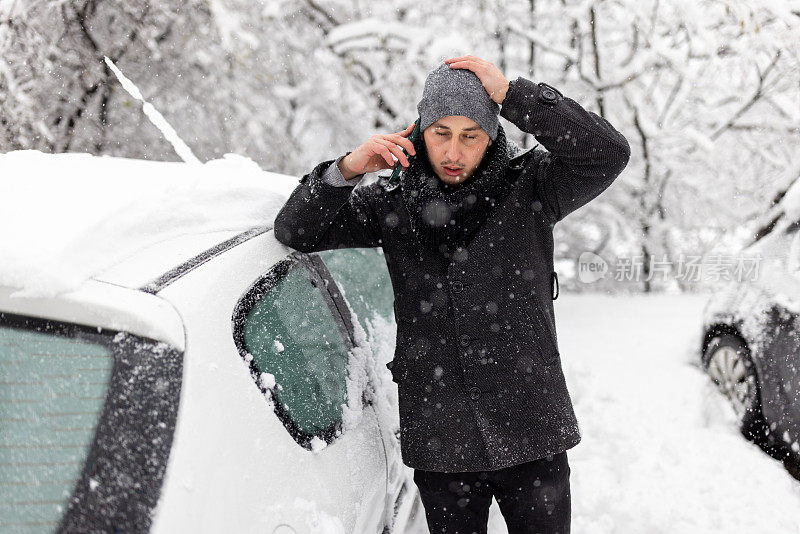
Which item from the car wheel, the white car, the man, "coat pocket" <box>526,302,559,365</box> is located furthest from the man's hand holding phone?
the car wheel

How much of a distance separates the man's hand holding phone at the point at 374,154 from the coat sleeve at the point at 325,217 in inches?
2.4

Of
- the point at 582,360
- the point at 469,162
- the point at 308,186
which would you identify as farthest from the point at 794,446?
the point at 308,186

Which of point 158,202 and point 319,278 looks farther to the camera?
point 319,278

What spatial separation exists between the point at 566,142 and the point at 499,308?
51 cm

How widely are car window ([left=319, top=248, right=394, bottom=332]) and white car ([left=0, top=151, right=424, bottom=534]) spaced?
0.58 m

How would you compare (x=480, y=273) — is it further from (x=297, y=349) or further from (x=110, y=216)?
(x=110, y=216)

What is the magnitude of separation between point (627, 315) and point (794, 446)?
3935mm

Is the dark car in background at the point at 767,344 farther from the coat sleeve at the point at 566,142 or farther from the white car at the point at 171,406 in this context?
the white car at the point at 171,406

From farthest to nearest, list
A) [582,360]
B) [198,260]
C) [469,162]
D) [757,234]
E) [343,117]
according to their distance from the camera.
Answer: [343,117] → [582,360] → [757,234] → [469,162] → [198,260]

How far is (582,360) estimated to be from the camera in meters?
4.92

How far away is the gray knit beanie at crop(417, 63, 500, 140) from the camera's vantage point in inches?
72.0

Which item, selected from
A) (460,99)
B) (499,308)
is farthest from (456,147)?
(499,308)

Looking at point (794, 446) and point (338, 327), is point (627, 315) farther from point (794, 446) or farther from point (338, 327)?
point (338, 327)

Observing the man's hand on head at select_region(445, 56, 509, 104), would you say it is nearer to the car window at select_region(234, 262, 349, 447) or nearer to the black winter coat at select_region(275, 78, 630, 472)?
the black winter coat at select_region(275, 78, 630, 472)
